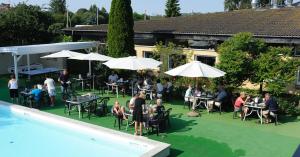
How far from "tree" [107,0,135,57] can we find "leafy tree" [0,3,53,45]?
12.5 metres

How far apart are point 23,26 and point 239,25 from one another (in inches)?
762

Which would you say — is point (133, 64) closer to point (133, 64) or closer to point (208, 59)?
point (133, 64)

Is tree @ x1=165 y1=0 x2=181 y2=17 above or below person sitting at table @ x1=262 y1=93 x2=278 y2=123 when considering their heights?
above

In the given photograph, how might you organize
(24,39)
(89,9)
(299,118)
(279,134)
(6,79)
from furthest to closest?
(89,9), (24,39), (6,79), (299,118), (279,134)

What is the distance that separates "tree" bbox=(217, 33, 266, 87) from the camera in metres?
16.5

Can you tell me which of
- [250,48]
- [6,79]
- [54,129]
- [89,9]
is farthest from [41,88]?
[89,9]

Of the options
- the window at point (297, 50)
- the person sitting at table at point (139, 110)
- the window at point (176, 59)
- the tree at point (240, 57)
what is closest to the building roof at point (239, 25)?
the window at point (297, 50)

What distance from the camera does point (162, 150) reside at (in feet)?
35.7

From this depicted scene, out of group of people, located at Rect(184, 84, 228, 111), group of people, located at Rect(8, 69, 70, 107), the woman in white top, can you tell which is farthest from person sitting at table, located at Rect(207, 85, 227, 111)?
the woman in white top

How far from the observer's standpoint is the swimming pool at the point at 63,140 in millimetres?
11883

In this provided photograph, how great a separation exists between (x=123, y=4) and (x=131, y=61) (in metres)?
6.35

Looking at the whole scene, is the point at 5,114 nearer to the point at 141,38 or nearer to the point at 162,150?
the point at 162,150

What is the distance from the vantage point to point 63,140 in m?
13.5

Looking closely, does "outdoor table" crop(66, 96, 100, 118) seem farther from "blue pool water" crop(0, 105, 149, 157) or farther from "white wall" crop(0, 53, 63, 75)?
"white wall" crop(0, 53, 63, 75)
